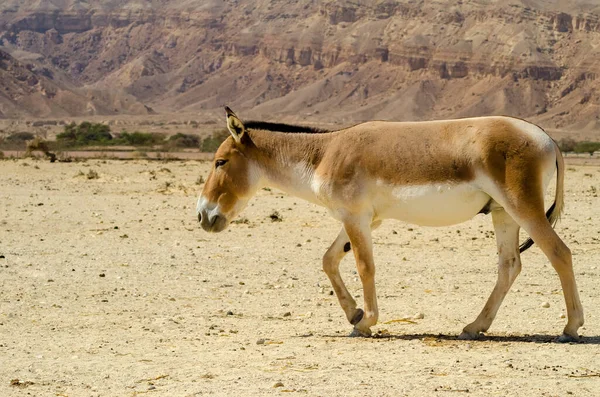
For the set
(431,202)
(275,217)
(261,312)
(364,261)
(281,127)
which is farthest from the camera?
(275,217)

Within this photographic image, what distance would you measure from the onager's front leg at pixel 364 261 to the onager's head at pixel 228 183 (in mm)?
1318

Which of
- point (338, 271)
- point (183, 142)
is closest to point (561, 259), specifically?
point (338, 271)

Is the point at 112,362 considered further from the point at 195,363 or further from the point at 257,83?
the point at 257,83

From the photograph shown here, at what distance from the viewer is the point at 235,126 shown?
10984 millimetres

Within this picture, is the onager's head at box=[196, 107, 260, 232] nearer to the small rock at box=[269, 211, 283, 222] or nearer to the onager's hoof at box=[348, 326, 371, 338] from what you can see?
the onager's hoof at box=[348, 326, 371, 338]

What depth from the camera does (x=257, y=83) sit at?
19112 cm

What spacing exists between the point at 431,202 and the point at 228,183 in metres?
2.22

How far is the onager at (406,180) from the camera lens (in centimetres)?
973

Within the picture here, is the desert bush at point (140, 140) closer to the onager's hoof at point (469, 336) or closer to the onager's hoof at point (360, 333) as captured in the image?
the onager's hoof at point (360, 333)

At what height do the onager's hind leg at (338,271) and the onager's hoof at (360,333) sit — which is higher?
the onager's hind leg at (338,271)

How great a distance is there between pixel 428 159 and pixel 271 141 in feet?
6.10

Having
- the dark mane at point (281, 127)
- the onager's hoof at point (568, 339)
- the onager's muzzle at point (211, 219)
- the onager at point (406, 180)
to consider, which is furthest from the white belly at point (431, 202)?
the onager's muzzle at point (211, 219)

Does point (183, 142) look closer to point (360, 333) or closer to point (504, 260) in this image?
point (360, 333)

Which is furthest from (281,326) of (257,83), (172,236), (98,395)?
(257,83)
